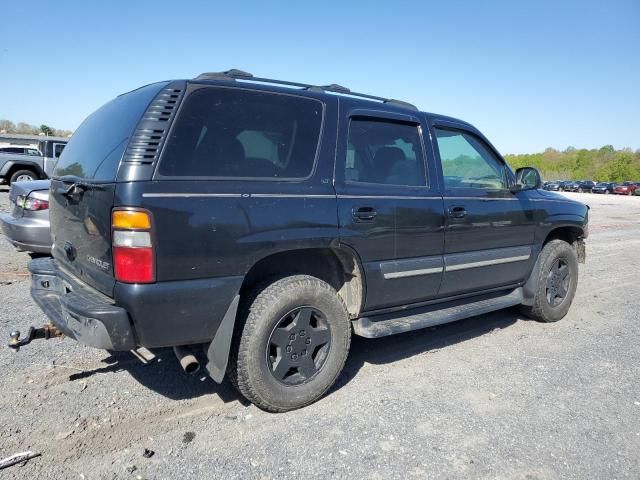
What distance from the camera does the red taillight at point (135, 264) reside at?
235 centimetres

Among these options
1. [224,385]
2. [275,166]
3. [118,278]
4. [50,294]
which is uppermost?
[275,166]

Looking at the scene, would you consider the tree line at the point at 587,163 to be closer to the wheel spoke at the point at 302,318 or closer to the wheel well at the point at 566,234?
the wheel well at the point at 566,234

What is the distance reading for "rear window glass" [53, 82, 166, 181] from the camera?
2.58 m

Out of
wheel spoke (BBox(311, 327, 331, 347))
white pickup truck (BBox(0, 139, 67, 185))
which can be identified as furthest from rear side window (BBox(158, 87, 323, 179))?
white pickup truck (BBox(0, 139, 67, 185))

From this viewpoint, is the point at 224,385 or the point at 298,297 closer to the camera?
the point at 298,297

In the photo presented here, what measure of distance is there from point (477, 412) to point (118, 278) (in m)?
2.30

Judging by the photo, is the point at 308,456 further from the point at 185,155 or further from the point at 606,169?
the point at 606,169

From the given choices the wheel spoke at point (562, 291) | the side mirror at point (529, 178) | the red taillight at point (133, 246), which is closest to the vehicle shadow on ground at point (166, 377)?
the red taillight at point (133, 246)

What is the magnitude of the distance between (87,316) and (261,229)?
1.01 meters

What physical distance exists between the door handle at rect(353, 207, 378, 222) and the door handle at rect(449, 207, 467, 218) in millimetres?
801

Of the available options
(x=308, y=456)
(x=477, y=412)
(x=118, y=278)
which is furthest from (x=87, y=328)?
(x=477, y=412)

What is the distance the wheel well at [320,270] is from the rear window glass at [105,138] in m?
1.01

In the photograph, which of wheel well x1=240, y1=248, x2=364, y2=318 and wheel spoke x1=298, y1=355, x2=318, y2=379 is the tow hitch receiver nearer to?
wheel well x1=240, y1=248, x2=364, y2=318

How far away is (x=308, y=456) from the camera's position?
247cm
